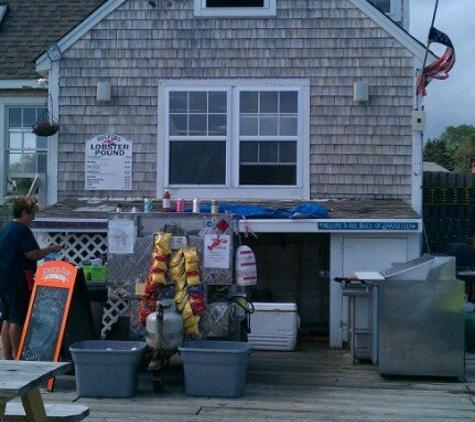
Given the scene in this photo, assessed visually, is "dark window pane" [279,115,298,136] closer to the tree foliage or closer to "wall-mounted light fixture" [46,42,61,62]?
"wall-mounted light fixture" [46,42,61,62]

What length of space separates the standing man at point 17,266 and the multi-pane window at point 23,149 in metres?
5.05

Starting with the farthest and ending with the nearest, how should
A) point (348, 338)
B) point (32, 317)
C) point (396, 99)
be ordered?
1. point (396, 99)
2. point (348, 338)
3. point (32, 317)

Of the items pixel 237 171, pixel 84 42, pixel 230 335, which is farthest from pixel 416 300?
pixel 84 42

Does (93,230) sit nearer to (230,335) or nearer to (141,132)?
(141,132)

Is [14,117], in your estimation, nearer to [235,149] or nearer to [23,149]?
[23,149]

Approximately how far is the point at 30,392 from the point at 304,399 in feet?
10.8

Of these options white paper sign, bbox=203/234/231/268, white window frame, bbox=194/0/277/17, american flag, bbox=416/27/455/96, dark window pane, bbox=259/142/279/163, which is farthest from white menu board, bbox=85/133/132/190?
american flag, bbox=416/27/455/96

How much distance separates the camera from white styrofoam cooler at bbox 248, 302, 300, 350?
11.1 metres

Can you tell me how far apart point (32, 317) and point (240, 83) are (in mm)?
4884

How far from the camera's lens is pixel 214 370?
8039mm

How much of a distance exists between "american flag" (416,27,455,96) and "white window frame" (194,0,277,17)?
2242 millimetres

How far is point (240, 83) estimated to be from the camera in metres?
12.0

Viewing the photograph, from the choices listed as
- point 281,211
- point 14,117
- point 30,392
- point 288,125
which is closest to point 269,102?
point 288,125

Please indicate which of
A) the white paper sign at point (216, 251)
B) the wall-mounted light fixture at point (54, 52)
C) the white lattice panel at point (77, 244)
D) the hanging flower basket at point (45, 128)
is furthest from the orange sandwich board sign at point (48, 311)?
the wall-mounted light fixture at point (54, 52)
